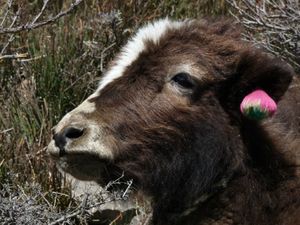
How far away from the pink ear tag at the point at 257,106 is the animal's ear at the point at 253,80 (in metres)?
0.10

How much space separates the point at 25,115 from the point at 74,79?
669 mm

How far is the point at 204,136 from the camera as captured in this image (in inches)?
177

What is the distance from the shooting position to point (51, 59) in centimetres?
711

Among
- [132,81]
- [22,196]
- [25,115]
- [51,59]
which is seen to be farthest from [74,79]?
[132,81]

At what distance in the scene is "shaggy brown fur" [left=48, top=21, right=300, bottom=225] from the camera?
14.8 ft

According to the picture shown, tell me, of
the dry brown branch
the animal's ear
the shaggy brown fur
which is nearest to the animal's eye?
the shaggy brown fur

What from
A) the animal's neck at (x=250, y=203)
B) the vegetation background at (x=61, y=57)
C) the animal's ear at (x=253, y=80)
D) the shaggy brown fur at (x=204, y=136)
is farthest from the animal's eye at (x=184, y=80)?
the vegetation background at (x=61, y=57)

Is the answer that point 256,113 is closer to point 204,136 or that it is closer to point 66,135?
point 204,136

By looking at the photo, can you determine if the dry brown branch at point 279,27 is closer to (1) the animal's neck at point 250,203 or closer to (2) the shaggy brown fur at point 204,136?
(2) the shaggy brown fur at point 204,136

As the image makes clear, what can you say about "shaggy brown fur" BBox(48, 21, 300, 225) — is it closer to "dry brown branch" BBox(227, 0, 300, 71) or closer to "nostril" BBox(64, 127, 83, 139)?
"nostril" BBox(64, 127, 83, 139)

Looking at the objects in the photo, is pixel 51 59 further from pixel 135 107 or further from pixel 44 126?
pixel 135 107

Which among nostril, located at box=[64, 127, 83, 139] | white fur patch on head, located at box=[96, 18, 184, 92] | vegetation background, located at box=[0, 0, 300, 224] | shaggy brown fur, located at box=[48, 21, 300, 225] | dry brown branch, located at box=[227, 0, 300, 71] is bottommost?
vegetation background, located at box=[0, 0, 300, 224]

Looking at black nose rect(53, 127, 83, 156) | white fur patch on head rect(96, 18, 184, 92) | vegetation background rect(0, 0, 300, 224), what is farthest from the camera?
vegetation background rect(0, 0, 300, 224)

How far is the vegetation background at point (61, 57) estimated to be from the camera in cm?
600
